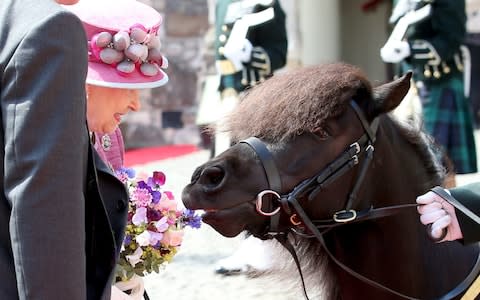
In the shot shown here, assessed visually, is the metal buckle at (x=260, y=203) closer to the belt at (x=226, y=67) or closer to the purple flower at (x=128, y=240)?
the purple flower at (x=128, y=240)

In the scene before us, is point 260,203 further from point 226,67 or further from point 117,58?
point 226,67

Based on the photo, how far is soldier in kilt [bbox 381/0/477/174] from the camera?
4.91 metres

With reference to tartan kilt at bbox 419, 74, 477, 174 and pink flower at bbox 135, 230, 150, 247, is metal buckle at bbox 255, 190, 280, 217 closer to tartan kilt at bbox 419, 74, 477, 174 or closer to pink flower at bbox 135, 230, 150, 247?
pink flower at bbox 135, 230, 150, 247

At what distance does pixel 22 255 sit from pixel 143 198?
94cm

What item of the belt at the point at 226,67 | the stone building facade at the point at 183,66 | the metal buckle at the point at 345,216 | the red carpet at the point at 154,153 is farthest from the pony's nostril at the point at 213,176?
the stone building facade at the point at 183,66

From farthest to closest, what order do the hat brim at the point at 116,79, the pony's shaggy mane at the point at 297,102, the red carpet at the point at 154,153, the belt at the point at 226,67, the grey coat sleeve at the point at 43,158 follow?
the red carpet at the point at 154,153 → the belt at the point at 226,67 → the pony's shaggy mane at the point at 297,102 → the hat brim at the point at 116,79 → the grey coat sleeve at the point at 43,158

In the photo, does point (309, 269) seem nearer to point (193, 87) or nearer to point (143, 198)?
point (143, 198)

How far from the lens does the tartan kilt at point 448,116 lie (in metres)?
5.02

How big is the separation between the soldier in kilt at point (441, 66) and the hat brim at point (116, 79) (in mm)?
3153

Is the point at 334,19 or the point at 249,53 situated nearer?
the point at 249,53

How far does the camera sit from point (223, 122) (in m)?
2.45

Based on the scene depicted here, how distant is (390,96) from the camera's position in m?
2.23

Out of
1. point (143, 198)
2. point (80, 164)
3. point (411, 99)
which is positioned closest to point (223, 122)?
point (143, 198)

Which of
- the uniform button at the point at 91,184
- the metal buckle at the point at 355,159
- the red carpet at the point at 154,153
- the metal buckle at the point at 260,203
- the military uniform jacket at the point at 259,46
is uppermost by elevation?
the uniform button at the point at 91,184
